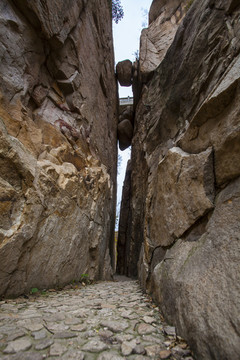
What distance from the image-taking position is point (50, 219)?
185 inches

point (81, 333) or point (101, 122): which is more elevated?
point (101, 122)

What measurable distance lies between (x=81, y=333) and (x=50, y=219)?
294 centimetres

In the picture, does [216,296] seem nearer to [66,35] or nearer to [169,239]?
[169,239]

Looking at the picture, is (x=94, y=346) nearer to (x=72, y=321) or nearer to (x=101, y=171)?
(x=72, y=321)

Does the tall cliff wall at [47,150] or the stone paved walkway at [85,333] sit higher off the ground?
the tall cliff wall at [47,150]

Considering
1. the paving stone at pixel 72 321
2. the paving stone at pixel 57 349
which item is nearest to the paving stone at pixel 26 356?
the paving stone at pixel 57 349

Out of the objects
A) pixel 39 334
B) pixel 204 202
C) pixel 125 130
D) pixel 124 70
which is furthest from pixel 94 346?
pixel 124 70

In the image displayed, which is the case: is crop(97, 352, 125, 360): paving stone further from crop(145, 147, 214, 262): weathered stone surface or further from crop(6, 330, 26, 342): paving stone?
crop(145, 147, 214, 262): weathered stone surface

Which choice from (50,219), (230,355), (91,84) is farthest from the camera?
(91,84)

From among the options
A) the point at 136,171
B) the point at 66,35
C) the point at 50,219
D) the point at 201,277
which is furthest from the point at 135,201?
the point at 201,277

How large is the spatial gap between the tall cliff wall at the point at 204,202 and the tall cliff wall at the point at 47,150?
94.3 inches

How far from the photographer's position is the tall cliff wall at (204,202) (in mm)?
1778

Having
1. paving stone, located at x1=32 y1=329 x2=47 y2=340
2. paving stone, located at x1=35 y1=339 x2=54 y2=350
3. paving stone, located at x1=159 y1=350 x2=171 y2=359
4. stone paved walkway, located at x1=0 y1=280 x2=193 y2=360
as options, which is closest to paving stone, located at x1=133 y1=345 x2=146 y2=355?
stone paved walkway, located at x1=0 y1=280 x2=193 y2=360

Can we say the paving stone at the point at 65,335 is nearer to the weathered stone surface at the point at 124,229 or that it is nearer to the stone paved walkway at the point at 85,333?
the stone paved walkway at the point at 85,333
